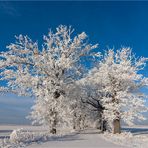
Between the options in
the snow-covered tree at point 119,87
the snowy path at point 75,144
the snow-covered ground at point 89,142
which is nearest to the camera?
the snowy path at point 75,144

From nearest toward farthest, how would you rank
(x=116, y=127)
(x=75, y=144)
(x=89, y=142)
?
(x=75, y=144) → (x=89, y=142) → (x=116, y=127)

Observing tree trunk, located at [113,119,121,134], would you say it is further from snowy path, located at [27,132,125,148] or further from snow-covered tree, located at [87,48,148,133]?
snowy path, located at [27,132,125,148]

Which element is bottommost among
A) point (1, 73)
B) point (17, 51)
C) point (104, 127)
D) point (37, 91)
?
point (104, 127)

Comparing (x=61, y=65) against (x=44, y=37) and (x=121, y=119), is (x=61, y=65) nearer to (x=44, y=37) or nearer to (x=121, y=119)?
(x=44, y=37)

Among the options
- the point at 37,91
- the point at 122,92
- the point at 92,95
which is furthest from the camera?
the point at 92,95

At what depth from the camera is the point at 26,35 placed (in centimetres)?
4406

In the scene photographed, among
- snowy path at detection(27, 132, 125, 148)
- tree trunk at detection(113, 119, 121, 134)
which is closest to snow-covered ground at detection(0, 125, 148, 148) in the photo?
snowy path at detection(27, 132, 125, 148)

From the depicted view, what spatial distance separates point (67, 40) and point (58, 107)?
9587 millimetres

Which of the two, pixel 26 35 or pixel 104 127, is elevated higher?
pixel 26 35

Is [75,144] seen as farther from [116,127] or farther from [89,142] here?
[116,127]

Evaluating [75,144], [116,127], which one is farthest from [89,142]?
[116,127]

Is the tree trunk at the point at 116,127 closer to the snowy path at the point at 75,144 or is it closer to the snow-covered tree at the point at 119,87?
the snow-covered tree at the point at 119,87

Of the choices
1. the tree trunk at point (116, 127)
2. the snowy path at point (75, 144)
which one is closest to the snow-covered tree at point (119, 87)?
the tree trunk at point (116, 127)

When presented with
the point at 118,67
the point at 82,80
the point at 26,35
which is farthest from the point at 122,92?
the point at 26,35
